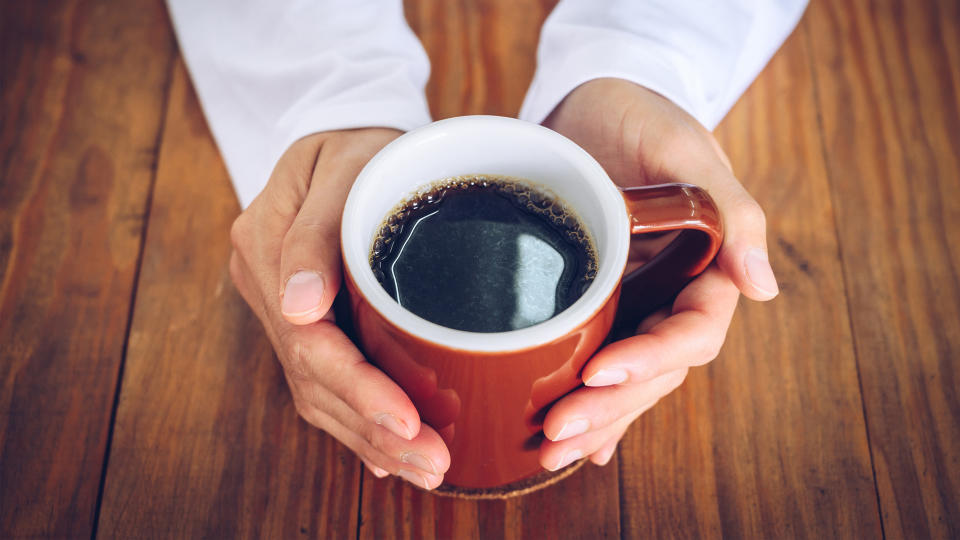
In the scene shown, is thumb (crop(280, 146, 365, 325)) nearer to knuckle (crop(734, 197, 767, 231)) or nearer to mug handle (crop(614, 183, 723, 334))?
mug handle (crop(614, 183, 723, 334))

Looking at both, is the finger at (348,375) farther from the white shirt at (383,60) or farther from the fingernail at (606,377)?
the white shirt at (383,60)

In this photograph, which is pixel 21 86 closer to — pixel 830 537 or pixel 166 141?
pixel 166 141

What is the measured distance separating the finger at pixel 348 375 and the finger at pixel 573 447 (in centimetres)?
13

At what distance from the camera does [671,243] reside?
591mm

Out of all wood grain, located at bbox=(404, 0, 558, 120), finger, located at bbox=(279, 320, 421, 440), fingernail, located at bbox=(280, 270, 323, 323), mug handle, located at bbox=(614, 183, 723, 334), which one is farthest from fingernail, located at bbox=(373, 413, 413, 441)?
wood grain, located at bbox=(404, 0, 558, 120)

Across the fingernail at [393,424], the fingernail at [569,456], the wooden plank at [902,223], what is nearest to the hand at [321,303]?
the fingernail at [393,424]

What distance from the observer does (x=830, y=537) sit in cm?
70

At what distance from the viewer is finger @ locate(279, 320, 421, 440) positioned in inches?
21.5

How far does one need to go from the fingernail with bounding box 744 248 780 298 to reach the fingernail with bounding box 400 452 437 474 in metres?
0.32

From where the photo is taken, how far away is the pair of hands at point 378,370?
0.57 meters

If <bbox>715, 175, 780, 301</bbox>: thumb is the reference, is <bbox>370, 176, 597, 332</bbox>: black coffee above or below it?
above

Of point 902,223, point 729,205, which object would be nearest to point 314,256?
point 729,205

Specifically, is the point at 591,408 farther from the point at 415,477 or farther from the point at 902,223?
the point at 902,223

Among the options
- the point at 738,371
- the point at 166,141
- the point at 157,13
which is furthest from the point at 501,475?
the point at 157,13
